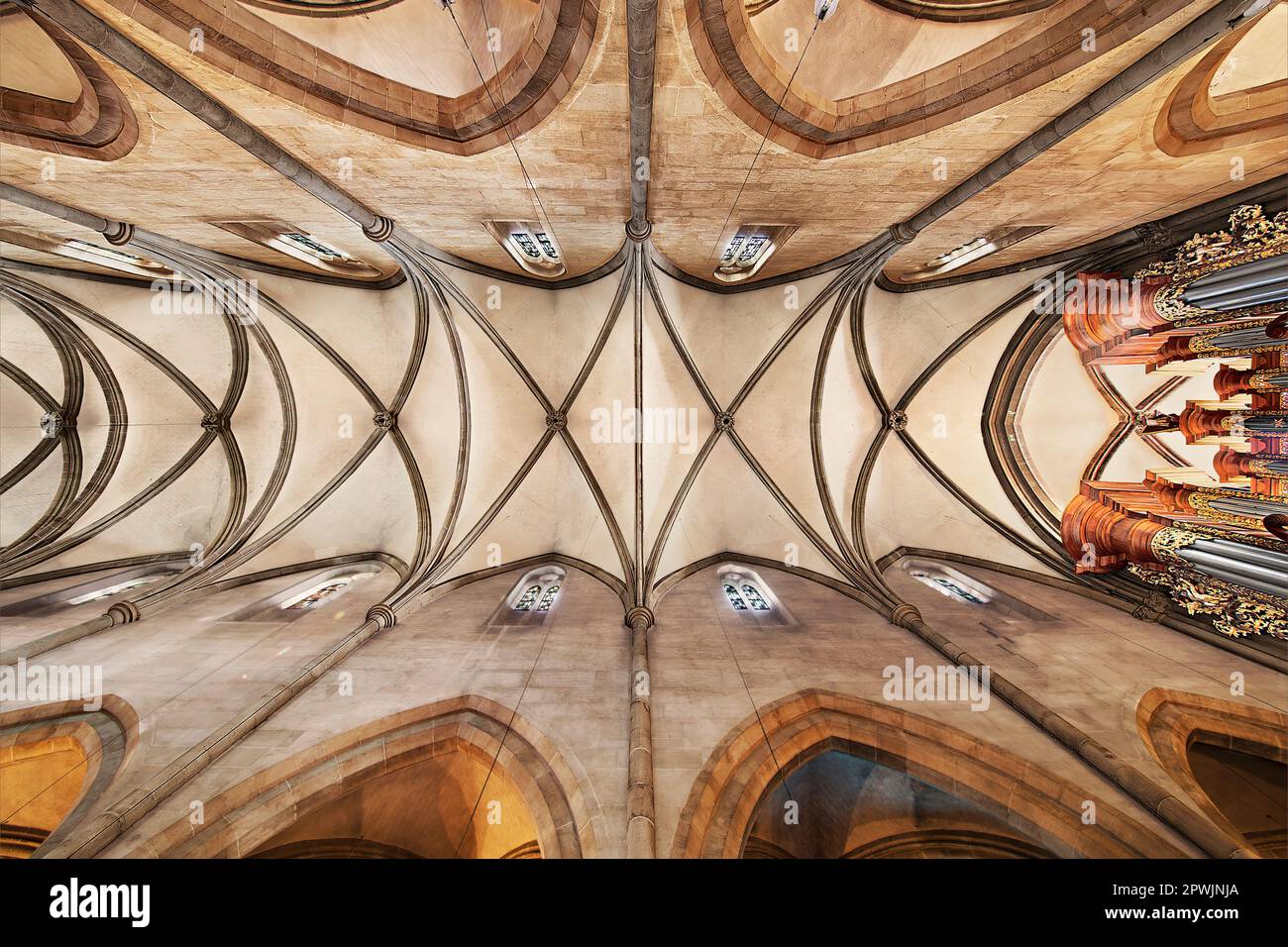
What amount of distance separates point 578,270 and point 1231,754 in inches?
563

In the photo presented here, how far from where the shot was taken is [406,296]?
1222 centimetres

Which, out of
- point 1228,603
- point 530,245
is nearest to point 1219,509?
point 1228,603

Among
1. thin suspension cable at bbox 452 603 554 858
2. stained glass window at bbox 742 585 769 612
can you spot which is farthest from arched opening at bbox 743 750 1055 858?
thin suspension cable at bbox 452 603 554 858

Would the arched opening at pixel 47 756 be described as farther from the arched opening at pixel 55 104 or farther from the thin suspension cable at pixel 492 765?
the arched opening at pixel 55 104

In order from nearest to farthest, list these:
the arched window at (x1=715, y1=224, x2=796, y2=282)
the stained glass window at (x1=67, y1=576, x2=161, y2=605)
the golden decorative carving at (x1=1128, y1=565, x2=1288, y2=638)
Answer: the golden decorative carving at (x1=1128, y1=565, x2=1288, y2=638) < the arched window at (x1=715, y1=224, x2=796, y2=282) < the stained glass window at (x1=67, y1=576, x2=161, y2=605)

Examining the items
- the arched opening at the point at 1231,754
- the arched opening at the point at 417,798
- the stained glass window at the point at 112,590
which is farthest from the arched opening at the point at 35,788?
the arched opening at the point at 1231,754

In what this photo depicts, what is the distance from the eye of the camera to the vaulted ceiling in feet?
18.2

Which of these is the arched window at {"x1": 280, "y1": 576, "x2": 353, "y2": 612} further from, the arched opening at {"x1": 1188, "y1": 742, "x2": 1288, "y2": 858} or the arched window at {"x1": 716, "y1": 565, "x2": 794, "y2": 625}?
the arched opening at {"x1": 1188, "y1": 742, "x2": 1288, "y2": 858}

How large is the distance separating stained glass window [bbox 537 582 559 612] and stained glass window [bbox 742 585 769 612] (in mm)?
4622

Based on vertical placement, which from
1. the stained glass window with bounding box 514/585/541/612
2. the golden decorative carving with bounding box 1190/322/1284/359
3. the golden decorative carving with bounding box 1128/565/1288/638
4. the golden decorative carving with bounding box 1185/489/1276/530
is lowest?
the stained glass window with bounding box 514/585/541/612

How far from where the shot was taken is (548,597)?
11.6 m

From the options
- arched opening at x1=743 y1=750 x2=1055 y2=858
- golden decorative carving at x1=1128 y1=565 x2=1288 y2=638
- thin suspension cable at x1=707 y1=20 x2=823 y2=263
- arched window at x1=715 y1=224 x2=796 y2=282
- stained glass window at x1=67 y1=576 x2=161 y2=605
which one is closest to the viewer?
thin suspension cable at x1=707 y1=20 x2=823 y2=263

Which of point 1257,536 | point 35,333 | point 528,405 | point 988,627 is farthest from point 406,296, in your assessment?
point 1257,536
